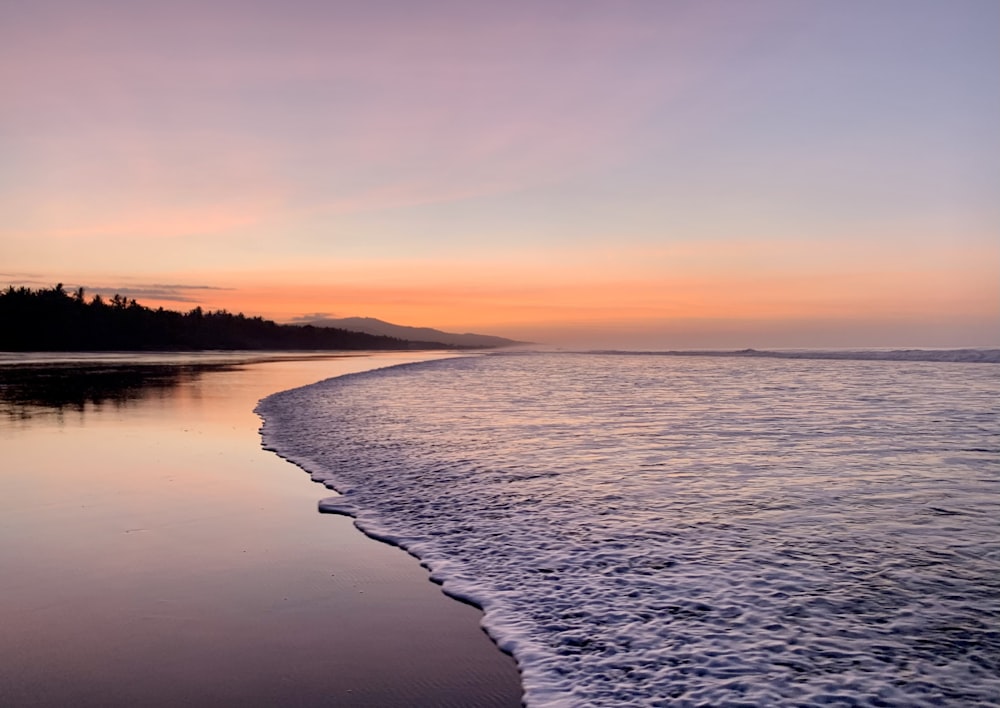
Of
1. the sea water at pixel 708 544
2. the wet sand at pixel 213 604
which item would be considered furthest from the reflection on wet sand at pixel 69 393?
the wet sand at pixel 213 604

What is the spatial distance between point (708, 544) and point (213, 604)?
441 centimetres

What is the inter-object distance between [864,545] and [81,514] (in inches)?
327

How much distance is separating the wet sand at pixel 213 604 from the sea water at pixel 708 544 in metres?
0.44

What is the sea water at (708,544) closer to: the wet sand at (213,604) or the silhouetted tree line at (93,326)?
the wet sand at (213,604)

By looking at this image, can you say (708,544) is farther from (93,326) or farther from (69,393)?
(93,326)

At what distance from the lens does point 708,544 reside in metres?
6.33

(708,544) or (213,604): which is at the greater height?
(708,544)

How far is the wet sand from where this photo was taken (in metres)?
3.84

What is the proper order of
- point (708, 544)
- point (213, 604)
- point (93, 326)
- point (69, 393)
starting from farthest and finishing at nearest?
point (93, 326) < point (69, 393) < point (708, 544) < point (213, 604)

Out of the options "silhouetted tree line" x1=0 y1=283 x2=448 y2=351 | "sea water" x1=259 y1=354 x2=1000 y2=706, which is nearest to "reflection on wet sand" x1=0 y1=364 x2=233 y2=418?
"sea water" x1=259 y1=354 x2=1000 y2=706

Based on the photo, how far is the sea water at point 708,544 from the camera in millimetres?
4105

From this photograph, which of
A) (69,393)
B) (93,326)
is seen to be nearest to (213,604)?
(69,393)

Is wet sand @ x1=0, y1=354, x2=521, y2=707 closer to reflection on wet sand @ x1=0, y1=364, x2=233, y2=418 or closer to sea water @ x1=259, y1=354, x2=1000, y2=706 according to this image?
sea water @ x1=259, y1=354, x2=1000, y2=706

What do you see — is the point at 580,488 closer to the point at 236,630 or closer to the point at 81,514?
the point at 236,630
